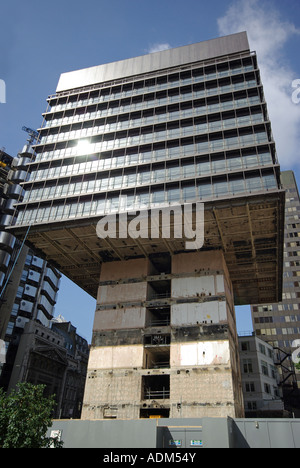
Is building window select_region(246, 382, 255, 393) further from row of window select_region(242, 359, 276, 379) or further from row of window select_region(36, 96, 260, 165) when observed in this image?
row of window select_region(36, 96, 260, 165)

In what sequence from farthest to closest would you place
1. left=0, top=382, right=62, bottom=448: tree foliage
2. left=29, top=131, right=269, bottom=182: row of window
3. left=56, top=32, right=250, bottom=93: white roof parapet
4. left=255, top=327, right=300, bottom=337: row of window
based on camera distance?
left=255, top=327, right=300, bottom=337: row of window < left=56, top=32, right=250, bottom=93: white roof parapet < left=29, top=131, right=269, bottom=182: row of window < left=0, top=382, right=62, bottom=448: tree foliage

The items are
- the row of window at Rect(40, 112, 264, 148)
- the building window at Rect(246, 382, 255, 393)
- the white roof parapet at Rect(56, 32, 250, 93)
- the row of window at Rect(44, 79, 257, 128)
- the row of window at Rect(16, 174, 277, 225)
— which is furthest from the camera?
the building window at Rect(246, 382, 255, 393)

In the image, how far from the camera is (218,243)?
48438 mm

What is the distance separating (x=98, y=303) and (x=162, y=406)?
16073 mm

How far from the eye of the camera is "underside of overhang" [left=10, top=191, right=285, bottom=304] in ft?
142

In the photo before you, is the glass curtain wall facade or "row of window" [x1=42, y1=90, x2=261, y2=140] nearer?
the glass curtain wall facade

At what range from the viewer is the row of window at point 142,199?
43.2m

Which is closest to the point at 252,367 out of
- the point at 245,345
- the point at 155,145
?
the point at 245,345

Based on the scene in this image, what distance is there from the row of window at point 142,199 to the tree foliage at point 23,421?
27.2 metres

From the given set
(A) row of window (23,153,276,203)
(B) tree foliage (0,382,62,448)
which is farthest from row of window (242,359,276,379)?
(B) tree foliage (0,382,62,448)

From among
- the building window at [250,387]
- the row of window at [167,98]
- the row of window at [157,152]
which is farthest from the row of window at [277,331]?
the row of window at [167,98]

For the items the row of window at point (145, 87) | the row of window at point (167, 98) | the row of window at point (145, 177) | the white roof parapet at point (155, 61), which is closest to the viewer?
the row of window at point (145, 177)

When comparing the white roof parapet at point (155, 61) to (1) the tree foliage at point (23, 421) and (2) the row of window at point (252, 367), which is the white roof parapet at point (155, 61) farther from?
(1) the tree foliage at point (23, 421)

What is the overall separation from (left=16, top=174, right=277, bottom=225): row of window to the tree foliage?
27.2 meters
